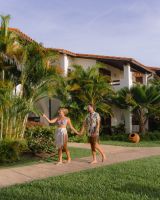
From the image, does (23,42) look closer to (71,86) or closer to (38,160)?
(38,160)

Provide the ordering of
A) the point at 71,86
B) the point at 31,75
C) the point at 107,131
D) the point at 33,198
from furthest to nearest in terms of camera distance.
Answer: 1. the point at 107,131
2. the point at 71,86
3. the point at 31,75
4. the point at 33,198

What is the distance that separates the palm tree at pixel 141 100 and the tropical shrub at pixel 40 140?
301 inches

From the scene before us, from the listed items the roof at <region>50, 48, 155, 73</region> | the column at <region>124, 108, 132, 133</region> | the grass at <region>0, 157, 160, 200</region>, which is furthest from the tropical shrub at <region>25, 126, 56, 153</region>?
the column at <region>124, 108, 132, 133</region>

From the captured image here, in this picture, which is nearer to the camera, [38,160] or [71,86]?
[38,160]

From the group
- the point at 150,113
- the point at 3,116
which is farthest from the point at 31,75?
the point at 150,113

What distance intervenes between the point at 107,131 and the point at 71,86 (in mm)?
4663

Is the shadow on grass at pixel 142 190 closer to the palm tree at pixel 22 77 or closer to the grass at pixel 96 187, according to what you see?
the grass at pixel 96 187

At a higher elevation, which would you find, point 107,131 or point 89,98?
point 89,98

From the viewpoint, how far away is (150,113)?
1847 centimetres

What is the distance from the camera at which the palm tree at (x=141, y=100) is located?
710 inches

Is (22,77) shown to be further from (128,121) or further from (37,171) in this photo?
(128,121)

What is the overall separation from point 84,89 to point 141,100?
10.6ft

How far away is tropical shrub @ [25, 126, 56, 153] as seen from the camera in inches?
415

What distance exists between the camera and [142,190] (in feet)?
19.2
